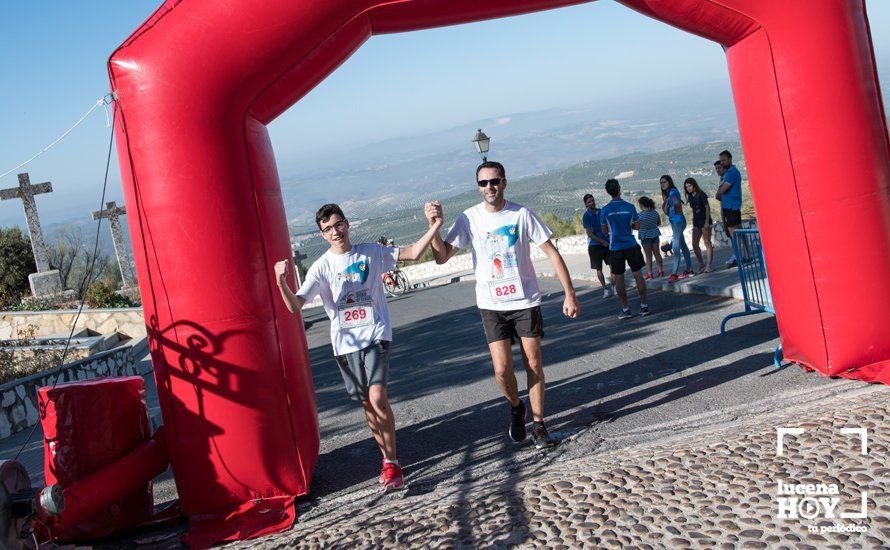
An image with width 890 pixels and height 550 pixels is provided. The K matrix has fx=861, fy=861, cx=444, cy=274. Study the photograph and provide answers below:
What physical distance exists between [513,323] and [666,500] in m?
1.95

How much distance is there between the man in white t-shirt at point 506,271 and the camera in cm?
585

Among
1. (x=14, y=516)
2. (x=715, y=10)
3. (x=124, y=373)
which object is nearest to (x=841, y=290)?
(x=715, y=10)

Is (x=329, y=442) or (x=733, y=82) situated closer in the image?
(x=733, y=82)

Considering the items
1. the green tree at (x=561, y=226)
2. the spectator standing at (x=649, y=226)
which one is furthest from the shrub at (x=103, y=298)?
the green tree at (x=561, y=226)

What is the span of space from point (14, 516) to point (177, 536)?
1.27 meters

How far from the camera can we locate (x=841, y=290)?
5863 mm

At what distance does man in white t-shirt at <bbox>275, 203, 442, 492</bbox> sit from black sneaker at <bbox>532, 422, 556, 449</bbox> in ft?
3.16

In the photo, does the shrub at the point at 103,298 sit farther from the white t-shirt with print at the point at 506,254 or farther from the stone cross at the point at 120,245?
the white t-shirt with print at the point at 506,254

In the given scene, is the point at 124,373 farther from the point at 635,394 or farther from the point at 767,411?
the point at 767,411

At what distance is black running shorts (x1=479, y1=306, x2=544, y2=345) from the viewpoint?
585 centimetres

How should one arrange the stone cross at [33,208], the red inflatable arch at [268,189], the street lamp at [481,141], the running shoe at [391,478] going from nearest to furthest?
the red inflatable arch at [268,189] < the running shoe at [391,478] < the street lamp at [481,141] < the stone cross at [33,208]

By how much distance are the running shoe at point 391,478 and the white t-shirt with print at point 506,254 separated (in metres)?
1.23

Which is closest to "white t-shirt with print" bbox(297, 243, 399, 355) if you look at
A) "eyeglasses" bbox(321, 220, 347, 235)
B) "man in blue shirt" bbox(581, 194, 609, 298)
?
"eyeglasses" bbox(321, 220, 347, 235)

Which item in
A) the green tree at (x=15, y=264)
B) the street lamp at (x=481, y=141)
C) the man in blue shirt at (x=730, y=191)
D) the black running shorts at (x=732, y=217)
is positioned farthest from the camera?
the green tree at (x=15, y=264)
